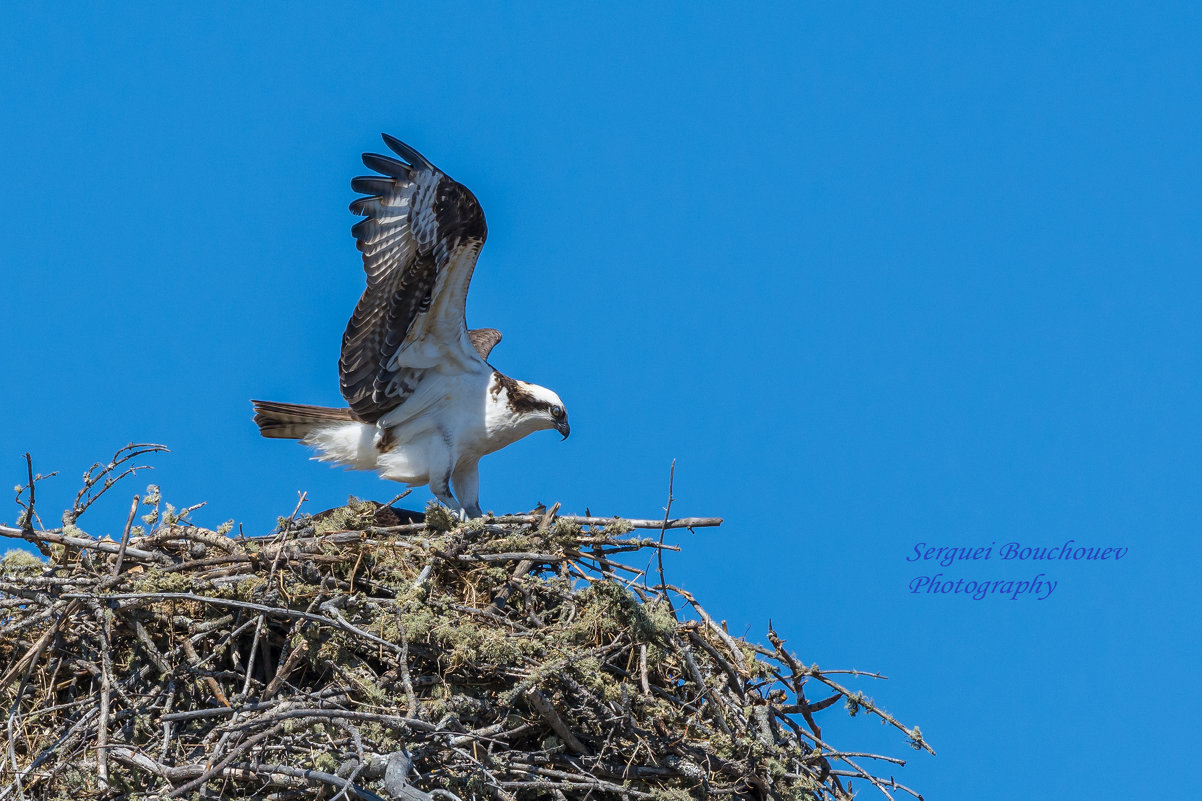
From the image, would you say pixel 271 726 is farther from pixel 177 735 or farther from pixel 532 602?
pixel 532 602

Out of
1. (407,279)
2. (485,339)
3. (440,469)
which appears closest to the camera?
(407,279)

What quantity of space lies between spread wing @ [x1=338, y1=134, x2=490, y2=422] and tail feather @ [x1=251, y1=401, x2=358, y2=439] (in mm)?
Result: 272

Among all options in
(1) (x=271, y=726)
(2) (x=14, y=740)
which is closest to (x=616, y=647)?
(1) (x=271, y=726)

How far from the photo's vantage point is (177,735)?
15.8ft

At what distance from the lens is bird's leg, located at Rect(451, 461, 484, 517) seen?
791 cm

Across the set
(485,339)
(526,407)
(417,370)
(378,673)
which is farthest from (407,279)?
(378,673)

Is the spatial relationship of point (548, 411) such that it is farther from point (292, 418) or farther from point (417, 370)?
point (292, 418)

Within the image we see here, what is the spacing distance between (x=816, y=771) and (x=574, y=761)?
44.2 inches

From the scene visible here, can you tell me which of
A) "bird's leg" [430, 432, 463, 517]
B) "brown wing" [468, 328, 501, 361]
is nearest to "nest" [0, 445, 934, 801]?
"bird's leg" [430, 432, 463, 517]

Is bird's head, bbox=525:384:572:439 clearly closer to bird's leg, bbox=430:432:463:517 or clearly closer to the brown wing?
bird's leg, bbox=430:432:463:517

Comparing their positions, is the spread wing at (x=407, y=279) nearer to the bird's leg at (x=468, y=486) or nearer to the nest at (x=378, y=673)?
the bird's leg at (x=468, y=486)

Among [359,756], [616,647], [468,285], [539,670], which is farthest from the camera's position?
[468,285]

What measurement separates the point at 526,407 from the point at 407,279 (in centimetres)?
108

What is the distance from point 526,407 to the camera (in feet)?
25.2
